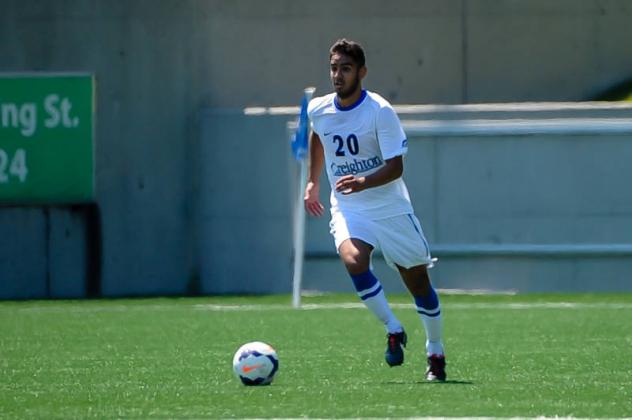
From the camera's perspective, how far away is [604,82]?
19922 mm

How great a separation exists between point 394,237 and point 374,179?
0.40 m

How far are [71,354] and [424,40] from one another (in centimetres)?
960

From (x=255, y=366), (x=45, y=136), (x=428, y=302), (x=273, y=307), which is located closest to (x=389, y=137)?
(x=428, y=302)

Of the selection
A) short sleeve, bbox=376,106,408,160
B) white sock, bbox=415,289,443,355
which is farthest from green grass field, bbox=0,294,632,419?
short sleeve, bbox=376,106,408,160

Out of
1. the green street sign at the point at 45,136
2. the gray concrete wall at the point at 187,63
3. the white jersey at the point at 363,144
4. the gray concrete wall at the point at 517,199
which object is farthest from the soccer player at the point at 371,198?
the gray concrete wall at the point at 187,63

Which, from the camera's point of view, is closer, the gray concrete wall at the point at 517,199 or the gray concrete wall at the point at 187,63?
the gray concrete wall at the point at 517,199

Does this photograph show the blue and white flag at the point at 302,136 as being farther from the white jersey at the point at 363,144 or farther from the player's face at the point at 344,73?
the player's face at the point at 344,73

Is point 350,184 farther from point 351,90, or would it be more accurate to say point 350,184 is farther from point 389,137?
point 351,90

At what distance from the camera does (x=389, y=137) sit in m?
9.13

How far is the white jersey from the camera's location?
30.1ft

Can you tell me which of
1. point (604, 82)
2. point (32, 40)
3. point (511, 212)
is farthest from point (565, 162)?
point (32, 40)

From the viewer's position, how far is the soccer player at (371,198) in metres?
9.13

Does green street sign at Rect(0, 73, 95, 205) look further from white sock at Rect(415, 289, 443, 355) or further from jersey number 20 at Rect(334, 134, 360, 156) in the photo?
white sock at Rect(415, 289, 443, 355)

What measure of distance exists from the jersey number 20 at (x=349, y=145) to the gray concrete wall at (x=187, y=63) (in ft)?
33.3
